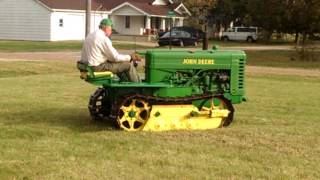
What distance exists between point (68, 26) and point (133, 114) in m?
55.3

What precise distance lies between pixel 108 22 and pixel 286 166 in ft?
13.4

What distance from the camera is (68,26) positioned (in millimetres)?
64750

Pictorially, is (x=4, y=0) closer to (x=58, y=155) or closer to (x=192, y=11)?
(x=192, y=11)

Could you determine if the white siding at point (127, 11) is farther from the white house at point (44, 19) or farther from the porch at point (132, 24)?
the white house at point (44, 19)

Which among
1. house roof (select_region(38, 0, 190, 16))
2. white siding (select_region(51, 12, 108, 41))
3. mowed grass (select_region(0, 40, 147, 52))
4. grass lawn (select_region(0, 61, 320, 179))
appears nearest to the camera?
grass lawn (select_region(0, 61, 320, 179))

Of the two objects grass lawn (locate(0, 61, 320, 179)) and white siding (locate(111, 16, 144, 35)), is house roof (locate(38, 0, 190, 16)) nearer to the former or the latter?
white siding (locate(111, 16, 144, 35))

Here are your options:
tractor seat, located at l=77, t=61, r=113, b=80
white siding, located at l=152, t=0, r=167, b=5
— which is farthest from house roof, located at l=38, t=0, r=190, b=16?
tractor seat, located at l=77, t=61, r=113, b=80

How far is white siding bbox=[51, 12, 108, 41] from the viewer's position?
6262 centimetres

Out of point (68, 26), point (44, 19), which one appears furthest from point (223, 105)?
point (68, 26)

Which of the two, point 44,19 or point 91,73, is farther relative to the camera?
point 44,19

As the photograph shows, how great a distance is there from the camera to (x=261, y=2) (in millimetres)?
61969

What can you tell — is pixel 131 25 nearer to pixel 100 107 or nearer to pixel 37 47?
pixel 37 47

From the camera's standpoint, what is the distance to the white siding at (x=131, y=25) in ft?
273

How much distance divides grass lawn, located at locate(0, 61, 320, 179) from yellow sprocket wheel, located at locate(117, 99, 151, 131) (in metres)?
0.24
